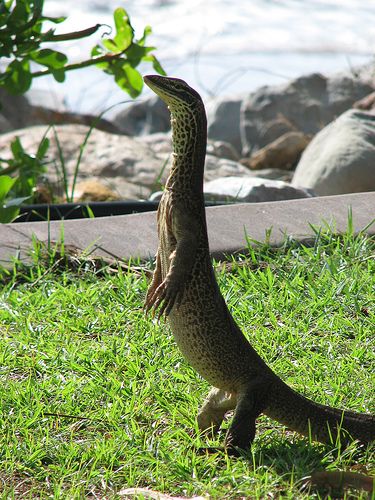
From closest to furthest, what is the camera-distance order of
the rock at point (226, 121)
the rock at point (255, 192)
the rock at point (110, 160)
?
1. the rock at point (255, 192)
2. the rock at point (110, 160)
3. the rock at point (226, 121)

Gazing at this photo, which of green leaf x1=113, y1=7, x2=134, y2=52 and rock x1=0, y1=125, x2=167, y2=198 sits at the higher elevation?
green leaf x1=113, y1=7, x2=134, y2=52

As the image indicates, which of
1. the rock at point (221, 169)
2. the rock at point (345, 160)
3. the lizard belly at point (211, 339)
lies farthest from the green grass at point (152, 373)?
→ the rock at point (221, 169)

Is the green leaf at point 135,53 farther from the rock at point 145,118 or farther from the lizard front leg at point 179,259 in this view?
the rock at point 145,118

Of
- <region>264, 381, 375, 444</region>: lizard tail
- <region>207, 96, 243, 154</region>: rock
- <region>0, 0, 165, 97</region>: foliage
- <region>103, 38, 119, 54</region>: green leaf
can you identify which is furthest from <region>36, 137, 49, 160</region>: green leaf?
<region>207, 96, 243, 154</region>: rock

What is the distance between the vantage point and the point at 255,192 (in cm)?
712

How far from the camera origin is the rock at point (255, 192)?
280 inches

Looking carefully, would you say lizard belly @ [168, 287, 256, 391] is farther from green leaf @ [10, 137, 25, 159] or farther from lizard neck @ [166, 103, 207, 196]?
green leaf @ [10, 137, 25, 159]

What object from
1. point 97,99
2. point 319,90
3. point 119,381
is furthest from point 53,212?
point 97,99

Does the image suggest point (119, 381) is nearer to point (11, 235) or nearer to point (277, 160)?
point (11, 235)

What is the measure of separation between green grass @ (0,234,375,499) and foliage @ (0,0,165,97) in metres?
1.57

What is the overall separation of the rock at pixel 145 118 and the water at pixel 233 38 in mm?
1476

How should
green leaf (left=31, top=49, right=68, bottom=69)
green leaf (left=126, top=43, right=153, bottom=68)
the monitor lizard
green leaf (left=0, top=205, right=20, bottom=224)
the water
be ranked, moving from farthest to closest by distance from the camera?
1. the water
2. green leaf (left=126, top=43, right=153, bottom=68)
3. green leaf (left=31, top=49, right=68, bottom=69)
4. green leaf (left=0, top=205, right=20, bottom=224)
5. the monitor lizard

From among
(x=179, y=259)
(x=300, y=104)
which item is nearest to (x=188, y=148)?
(x=179, y=259)

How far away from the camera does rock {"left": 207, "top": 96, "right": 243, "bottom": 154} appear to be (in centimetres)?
1319
